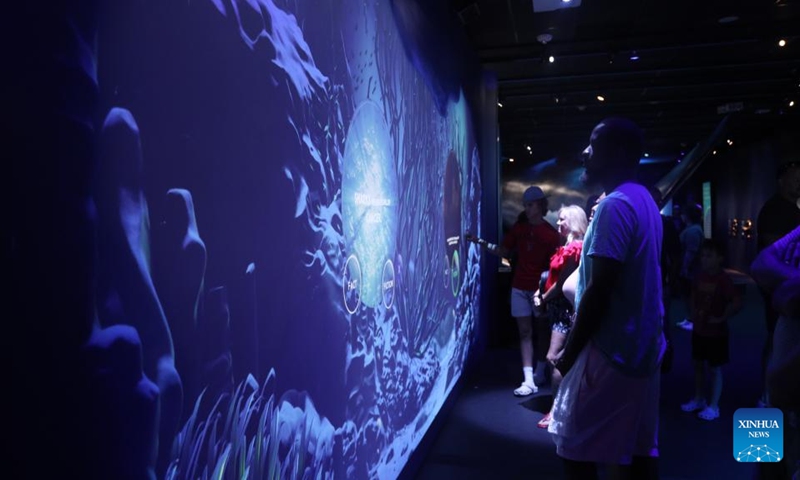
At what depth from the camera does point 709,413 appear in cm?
408

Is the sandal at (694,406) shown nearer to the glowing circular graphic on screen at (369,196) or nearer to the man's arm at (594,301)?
the man's arm at (594,301)

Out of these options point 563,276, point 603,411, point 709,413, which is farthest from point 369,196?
point 709,413

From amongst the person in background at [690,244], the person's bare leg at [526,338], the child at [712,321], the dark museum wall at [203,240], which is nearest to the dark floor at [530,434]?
the child at [712,321]

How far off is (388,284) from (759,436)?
2.08m

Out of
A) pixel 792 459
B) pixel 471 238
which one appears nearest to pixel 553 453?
pixel 792 459

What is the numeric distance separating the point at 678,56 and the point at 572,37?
1.75 meters

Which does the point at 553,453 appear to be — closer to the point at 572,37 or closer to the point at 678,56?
the point at 572,37

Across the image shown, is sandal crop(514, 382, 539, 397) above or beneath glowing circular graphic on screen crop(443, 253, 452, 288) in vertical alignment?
beneath

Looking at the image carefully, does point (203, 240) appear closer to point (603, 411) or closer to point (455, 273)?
point (603, 411)

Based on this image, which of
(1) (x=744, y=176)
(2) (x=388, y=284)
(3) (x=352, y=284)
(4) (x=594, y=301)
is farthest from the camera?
(1) (x=744, y=176)

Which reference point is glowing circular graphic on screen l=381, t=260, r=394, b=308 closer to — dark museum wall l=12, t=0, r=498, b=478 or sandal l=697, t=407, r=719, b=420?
dark museum wall l=12, t=0, r=498, b=478

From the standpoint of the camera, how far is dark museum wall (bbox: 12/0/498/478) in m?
0.81

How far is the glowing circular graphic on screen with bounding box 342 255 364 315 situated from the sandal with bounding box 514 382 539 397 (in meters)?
3.08

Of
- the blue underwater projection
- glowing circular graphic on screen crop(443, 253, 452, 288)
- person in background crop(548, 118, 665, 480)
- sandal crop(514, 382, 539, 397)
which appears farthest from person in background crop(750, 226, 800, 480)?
sandal crop(514, 382, 539, 397)
